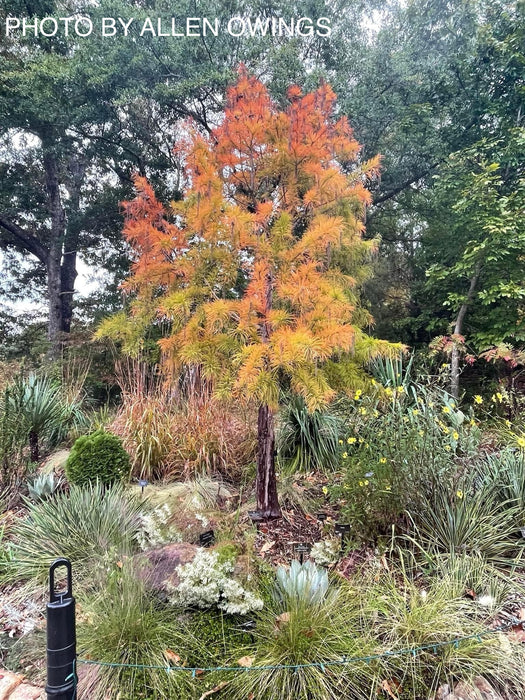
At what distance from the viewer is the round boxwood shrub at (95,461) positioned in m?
2.61

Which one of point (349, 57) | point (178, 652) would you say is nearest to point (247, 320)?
point (178, 652)

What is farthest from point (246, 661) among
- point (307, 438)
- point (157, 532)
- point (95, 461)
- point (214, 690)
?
point (307, 438)

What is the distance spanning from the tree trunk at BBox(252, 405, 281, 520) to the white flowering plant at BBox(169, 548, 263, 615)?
2.58 ft

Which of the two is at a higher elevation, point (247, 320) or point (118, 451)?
point (247, 320)

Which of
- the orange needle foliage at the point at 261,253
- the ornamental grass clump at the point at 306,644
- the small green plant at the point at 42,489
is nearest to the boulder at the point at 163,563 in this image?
the ornamental grass clump at the point at 306,644

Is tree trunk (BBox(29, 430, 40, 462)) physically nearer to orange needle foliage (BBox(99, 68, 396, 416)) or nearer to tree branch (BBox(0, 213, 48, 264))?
orange needle foliage (BBox(99, 68, 396, 416))

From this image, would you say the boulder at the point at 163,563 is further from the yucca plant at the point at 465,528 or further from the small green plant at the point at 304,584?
the yucca plant at the point at 465,528

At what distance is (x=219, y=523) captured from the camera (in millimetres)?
2295

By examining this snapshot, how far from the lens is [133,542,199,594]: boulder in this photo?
66.7 inches

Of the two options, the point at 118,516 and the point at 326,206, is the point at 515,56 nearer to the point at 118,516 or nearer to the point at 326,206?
the point at 326,206

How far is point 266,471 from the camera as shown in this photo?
96.0 inches

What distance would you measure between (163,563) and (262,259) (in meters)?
1.72

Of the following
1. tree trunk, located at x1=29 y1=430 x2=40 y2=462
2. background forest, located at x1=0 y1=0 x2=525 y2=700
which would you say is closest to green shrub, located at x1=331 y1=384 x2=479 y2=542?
background forest, located at x1=0 y1=0 x2=525 y2=700

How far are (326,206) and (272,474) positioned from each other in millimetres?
1795
